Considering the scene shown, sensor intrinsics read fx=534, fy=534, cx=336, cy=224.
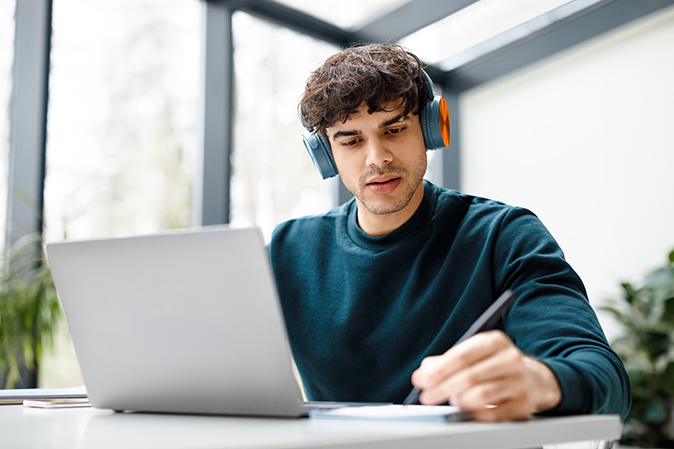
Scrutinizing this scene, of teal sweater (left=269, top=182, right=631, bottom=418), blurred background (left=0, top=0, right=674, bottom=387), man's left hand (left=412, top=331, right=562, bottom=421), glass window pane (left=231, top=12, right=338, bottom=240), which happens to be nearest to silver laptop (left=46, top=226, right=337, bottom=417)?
man's left hand (left=412, top=331, right=562, bottom=421)

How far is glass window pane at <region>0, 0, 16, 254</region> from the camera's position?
7.00 feet

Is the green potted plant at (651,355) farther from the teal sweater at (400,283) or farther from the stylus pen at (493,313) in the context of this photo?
the stylus pen at (493,313)

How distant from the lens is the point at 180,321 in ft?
1.88

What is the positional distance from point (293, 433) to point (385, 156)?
2.81 feet

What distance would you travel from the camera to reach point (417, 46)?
12.5 feet

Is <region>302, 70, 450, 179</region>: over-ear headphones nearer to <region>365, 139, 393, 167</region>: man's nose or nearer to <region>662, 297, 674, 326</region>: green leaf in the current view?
<region>365, 139, 393, 167</region>: man's nose

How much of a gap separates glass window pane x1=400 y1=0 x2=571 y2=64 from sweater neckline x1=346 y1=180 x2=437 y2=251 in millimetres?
2369

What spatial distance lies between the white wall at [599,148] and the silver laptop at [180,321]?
10.7 feet

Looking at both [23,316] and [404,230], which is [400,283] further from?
[23,316]

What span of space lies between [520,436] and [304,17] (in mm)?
3242

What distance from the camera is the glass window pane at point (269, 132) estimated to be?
3.01 metres

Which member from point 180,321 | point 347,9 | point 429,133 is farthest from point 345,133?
point 347,9

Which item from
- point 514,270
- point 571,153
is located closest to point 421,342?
point 514,270

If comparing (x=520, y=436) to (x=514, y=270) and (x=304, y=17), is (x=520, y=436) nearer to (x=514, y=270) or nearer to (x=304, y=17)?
(x=514, y=270)
